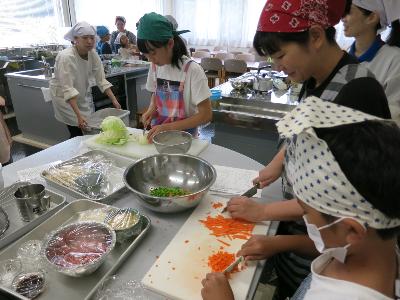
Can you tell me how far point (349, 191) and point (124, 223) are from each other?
676 millimetres

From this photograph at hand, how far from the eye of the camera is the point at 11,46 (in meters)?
4.98

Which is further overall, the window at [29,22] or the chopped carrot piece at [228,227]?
the window at [29,22]

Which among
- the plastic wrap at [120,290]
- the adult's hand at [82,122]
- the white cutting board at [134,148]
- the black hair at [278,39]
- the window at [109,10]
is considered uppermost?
the window at [109,10]

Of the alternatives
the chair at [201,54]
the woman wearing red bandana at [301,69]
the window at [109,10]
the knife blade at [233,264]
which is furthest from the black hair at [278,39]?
the window at [109,10]

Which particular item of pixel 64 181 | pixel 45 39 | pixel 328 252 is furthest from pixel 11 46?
pixel 328 252

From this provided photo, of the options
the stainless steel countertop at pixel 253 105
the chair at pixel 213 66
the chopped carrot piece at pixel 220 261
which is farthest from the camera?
the chair at pixel 213 66

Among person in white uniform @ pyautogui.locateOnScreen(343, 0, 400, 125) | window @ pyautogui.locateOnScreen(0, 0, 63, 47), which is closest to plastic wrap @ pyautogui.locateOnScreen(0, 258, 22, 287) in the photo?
person in white uniform @ pyautogui.locateOnScreen(343, 0, 400, 125)

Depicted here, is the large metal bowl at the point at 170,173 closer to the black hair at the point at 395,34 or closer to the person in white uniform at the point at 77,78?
the black hair at the point at 395,34

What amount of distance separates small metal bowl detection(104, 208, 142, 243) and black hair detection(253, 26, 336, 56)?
0.70 m

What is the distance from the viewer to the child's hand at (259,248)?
82 centimetres

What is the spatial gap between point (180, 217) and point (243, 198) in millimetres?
232

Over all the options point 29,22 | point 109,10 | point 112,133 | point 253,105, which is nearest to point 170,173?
point 112,133

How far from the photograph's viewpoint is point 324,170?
52cm

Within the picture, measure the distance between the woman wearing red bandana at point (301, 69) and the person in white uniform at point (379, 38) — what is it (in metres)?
0.75
